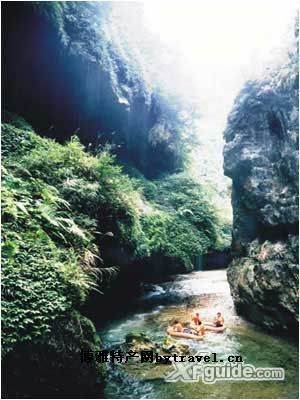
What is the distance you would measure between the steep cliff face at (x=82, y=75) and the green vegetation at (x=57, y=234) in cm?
216

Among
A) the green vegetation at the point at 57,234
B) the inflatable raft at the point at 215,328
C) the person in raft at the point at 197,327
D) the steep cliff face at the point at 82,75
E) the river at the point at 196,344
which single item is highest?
the steep cliff face at the point at 82,75

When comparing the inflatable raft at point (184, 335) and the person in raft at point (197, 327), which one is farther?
the person in raft at point (197, 327)

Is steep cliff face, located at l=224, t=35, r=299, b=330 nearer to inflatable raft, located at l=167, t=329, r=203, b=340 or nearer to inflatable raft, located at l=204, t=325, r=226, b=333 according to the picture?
inflatable raft, located at l=204, t=325, r=226, b=333

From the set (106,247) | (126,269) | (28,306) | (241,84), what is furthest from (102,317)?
(241,84)

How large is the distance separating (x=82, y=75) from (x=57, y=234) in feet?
28.1

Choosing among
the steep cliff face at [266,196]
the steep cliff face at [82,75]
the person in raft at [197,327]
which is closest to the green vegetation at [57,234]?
the steep cliff face at [82,75]

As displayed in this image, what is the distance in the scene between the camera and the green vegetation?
5.59m

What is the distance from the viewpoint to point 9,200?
627 cm

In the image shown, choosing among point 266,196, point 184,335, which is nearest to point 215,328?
point 184,335

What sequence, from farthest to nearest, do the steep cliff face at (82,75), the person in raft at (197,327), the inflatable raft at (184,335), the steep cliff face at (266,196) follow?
the steep cliff face at (82,75) → the person in raft at (197,327) → the inflatable raft at (184,335) → the steep cliff face at (266,196)

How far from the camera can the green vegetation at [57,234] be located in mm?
5586

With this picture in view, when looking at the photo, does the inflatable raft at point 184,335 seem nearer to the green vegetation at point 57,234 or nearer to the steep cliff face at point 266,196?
the steep cliff face at point 266,196

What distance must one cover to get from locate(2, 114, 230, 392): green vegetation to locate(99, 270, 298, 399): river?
1342mm

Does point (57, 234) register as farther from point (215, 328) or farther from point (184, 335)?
point (215, 328)
